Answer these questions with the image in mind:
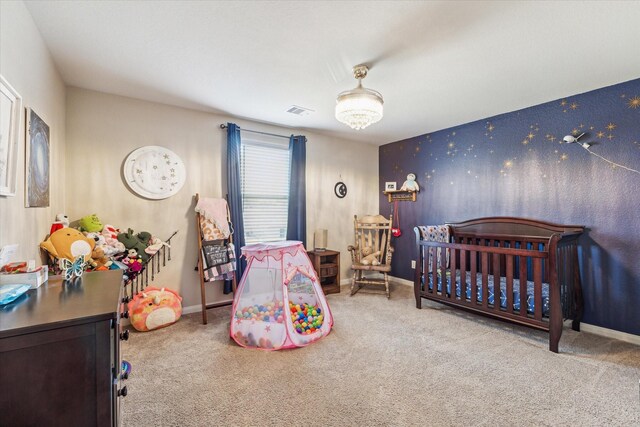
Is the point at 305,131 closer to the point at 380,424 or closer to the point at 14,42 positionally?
the point at 14,42

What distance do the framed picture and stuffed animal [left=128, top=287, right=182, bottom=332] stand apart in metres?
1.64

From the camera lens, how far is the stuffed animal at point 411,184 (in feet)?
14.3

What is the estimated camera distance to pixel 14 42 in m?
1.50

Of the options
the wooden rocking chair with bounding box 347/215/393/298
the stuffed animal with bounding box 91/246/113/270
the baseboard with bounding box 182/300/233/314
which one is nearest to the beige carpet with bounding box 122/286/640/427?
the baseboard with bounding box 182/300/233/314

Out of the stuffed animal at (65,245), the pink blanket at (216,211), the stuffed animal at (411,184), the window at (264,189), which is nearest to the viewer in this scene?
the stuffed animal at (65,245)

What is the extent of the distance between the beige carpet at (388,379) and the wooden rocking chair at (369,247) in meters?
1.25

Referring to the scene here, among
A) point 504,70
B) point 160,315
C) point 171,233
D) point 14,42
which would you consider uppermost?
point 504,70

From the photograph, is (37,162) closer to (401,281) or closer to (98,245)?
(98,245)

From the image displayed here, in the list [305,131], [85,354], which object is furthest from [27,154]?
[305,131]

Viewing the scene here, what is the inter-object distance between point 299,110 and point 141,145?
1726 millimetres

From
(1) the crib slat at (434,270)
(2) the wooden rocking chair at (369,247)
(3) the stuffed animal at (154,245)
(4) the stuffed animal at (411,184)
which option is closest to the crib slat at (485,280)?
(1) the crib slat at (434,270)

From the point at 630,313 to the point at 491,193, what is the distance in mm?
1635

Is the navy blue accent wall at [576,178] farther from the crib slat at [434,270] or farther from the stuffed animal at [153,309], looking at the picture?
the stuffed animal at [153,309]

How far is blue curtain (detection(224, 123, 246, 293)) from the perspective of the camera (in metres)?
3.43
